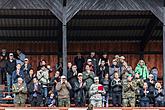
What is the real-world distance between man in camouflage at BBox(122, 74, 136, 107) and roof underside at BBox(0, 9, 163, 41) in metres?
4.59

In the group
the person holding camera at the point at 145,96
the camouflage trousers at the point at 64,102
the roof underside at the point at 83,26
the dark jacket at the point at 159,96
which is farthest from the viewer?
the roof underside at the point at 83,26

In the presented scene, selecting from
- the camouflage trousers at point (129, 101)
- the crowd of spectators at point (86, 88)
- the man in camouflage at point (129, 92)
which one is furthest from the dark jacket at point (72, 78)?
the camouflage trousers at point (129, 101)

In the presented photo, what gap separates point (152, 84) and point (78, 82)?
111 inches

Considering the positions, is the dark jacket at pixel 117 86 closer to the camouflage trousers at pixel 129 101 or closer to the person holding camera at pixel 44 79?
the camouflage trousers at pixel 129 101

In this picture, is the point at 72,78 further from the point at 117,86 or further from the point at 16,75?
the point at 16,75

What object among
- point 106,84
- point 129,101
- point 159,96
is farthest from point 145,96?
point 106,84

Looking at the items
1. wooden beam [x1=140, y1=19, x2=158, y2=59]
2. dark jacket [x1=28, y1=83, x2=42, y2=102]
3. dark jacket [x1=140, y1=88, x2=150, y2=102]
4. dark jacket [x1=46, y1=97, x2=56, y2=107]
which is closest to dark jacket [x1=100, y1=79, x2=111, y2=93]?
dark jacket [x1=140, y1=88, x2=150, y2=102]

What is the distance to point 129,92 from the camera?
26844 millimetres

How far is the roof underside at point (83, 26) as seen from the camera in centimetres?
3144

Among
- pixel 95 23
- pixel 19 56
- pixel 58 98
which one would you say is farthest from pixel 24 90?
pixel 95 23

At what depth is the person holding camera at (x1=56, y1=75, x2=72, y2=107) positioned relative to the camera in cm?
2670

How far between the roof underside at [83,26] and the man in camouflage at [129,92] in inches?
181

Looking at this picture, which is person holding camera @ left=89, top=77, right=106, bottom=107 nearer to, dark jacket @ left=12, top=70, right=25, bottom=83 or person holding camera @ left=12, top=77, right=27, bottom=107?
Result: person holding camera @ left=12, top=77, right=27, bottom=107

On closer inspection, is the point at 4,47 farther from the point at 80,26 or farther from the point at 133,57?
the point at 133,57
